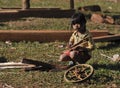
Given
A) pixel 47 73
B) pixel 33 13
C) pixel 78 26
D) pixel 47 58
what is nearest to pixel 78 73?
pixel 47 73

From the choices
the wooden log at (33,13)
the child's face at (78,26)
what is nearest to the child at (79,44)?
the child's face at (78,26)

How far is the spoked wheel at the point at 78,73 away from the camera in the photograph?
692cm

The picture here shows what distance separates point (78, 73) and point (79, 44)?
741 millimetres

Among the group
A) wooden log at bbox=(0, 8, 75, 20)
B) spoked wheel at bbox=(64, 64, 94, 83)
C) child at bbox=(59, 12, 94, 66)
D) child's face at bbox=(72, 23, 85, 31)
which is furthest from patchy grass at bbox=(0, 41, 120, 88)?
wooden log at bbox=(0, 8, 75, 20)

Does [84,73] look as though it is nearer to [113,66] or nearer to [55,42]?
[113,66]

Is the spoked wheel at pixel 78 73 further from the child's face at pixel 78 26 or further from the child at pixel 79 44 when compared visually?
the child's face at pixel 78 26

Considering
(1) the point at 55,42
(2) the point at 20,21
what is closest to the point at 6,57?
(1) the point at 55,42

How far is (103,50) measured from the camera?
32.1 feet

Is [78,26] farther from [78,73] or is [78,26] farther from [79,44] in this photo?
[78,73]

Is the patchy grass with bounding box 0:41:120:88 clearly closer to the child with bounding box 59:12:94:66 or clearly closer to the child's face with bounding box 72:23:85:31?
the child with bounding box 59:12:94:66

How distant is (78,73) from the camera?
700 centimetres

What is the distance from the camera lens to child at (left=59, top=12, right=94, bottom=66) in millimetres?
7434

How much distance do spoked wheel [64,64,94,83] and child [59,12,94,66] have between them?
337mm

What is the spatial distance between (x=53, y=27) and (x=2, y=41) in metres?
2.40
